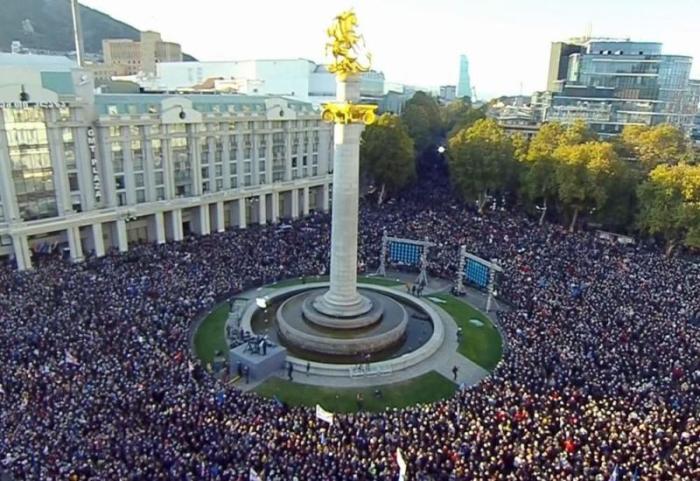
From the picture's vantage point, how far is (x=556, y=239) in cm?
4344

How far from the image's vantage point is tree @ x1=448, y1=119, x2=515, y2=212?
178 feet

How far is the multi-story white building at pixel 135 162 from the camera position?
3662 centimetres

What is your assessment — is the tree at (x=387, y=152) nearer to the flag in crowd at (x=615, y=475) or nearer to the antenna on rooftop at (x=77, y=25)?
the antenna on rooftop at (x=77, y=25)

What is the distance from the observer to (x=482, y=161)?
179ft

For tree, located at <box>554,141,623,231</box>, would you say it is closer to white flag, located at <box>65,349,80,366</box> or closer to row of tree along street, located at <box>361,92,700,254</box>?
row of tree along street, located at <box>361,92,700,254</box>

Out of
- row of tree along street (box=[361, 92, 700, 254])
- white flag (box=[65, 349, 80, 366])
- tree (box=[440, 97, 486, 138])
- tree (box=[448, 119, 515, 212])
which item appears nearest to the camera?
white flag (box=[65, 349, 80, 366])

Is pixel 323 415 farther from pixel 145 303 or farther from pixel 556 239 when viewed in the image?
pixel 556 239

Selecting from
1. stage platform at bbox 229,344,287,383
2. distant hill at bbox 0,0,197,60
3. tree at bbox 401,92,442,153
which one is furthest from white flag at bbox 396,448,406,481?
distant hill at bbox 0,0,197,60

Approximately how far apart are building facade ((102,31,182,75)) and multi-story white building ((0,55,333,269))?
106 metres

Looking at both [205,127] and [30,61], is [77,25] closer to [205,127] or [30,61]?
[30,61]

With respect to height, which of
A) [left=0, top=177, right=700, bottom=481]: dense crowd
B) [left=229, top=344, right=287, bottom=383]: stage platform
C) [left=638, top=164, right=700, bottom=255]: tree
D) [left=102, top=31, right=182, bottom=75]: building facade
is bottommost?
[left=229, top=344, right=287, bottom=383]: stage platform

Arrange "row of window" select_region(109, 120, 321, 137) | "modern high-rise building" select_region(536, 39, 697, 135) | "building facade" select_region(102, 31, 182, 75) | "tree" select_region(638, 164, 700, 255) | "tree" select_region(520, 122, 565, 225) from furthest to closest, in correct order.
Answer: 1. "building facade" select_region(102, 31, 182, 75)
2. "modern high-rise building" select_region(536, 39, 697, 135)
3. "tree" select_region(520, 122, 565, 225)
4. "tree" select_region(638, 164, 700, 255)
5. "row of window" select_region(109, 120, 321, 137)

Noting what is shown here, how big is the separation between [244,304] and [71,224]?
15.7 meters

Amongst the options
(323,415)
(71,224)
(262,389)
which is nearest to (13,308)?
(71,224)
